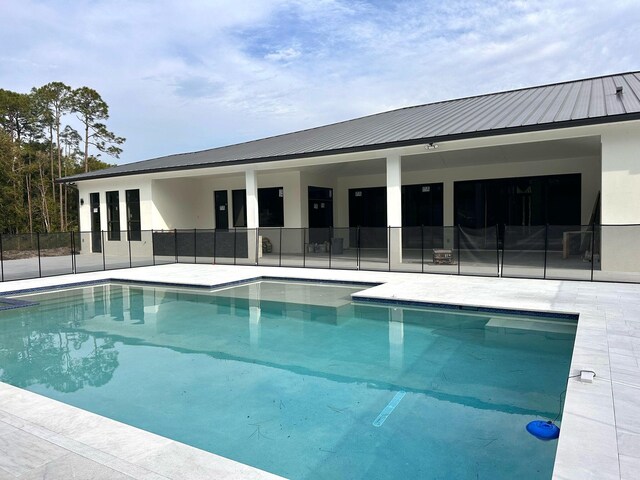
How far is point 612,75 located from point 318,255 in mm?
12997

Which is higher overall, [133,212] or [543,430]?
[133,212]

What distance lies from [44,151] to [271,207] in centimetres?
2102

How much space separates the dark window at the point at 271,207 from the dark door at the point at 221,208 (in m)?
2.05

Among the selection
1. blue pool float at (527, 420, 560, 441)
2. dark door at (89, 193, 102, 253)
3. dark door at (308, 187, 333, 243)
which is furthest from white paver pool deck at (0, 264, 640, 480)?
dark door at (89, 193, 102, 253)

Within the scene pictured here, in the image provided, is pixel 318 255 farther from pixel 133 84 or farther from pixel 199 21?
pixel 133 84

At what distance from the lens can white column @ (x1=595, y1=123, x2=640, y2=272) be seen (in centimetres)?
1020

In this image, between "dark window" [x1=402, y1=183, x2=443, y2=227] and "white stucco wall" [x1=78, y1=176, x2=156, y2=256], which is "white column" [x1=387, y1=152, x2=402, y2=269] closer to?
"dark window" [x1=402, y1=183, x2=443, y2=227]

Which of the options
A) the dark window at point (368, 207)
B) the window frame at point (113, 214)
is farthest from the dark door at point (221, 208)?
the dark window at point (368, 207)

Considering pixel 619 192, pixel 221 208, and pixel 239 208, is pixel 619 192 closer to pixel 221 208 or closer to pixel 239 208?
pixel 239 208

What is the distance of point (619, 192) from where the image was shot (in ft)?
34.5

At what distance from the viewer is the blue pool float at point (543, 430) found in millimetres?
3543

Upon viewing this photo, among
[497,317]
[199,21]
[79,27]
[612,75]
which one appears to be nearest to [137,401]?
[497,317]

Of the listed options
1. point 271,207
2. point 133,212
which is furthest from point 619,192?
point 133,212

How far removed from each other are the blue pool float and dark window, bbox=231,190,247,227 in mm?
17900
